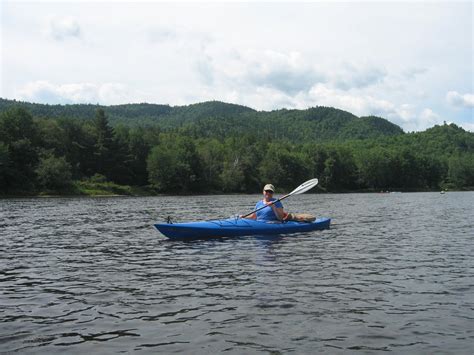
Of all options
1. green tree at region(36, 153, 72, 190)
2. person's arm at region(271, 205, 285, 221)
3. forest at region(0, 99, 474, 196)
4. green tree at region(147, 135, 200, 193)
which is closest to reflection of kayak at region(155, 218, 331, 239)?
person's arm at region(271, 205, 285, 221)

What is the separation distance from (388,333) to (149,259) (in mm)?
8468

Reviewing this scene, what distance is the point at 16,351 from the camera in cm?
706

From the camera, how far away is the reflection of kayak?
18.4 m

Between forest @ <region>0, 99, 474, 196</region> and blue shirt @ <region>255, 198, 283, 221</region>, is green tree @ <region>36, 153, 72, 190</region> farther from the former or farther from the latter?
blue shirt @ <region>255, 198, 283, 221</region>

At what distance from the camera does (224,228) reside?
19109 mm

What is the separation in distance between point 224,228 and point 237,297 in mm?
9141

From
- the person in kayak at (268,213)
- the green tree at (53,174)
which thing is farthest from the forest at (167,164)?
the person in kayak at (268,213)

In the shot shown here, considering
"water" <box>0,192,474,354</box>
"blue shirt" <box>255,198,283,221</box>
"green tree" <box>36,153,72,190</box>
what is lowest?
"water" <box>0,192,474,354</box>

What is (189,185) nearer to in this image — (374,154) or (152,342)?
(374,154)

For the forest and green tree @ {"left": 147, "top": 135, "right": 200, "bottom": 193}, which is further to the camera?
green tree @ {"left": 147, "top": 135, "right": 200, "bottom": 193}

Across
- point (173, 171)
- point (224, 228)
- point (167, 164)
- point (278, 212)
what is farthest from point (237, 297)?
point (167, 164)

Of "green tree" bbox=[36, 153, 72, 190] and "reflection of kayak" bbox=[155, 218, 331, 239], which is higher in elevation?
"green tree" bbox=[36, 153, 72, 190]

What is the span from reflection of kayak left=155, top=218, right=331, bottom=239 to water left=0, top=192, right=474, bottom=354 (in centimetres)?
74

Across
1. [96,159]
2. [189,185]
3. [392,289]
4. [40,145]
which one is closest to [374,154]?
[189,185]
